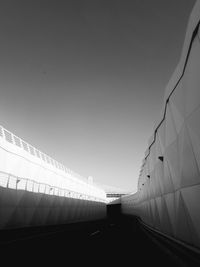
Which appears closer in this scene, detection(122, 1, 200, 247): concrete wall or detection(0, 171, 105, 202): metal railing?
detection(122, 1, 200, 247): concrete wall

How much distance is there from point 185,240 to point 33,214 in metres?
15.3

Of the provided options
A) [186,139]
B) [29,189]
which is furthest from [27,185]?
[186,139]

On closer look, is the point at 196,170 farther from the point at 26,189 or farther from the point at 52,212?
the point at 52,212

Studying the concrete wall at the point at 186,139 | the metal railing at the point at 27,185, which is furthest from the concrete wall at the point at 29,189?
the concrete wall at the point at 186,139

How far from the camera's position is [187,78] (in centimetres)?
970

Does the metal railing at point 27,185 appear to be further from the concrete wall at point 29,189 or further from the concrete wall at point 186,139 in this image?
the concrete wall at point 186,139

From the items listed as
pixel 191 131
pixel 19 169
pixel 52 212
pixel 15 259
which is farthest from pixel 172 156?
pixel 52 212

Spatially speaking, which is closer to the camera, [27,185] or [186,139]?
[186,139]

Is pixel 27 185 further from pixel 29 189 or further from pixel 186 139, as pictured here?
pixel 186 139

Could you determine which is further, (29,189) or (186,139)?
(29,189)

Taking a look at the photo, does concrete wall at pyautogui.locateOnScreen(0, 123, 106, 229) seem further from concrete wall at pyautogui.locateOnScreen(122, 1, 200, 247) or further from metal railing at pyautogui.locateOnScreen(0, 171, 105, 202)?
concrete wall at pyautogui.locateOnScreen(122, 1, 200, 247)

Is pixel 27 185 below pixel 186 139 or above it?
above

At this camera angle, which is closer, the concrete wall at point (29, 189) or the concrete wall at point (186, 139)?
the concrete wall at point (186, 139)

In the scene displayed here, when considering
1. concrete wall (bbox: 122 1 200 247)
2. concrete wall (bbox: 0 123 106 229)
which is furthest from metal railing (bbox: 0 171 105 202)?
concrete wall (bbox: 122 1 200 247)
